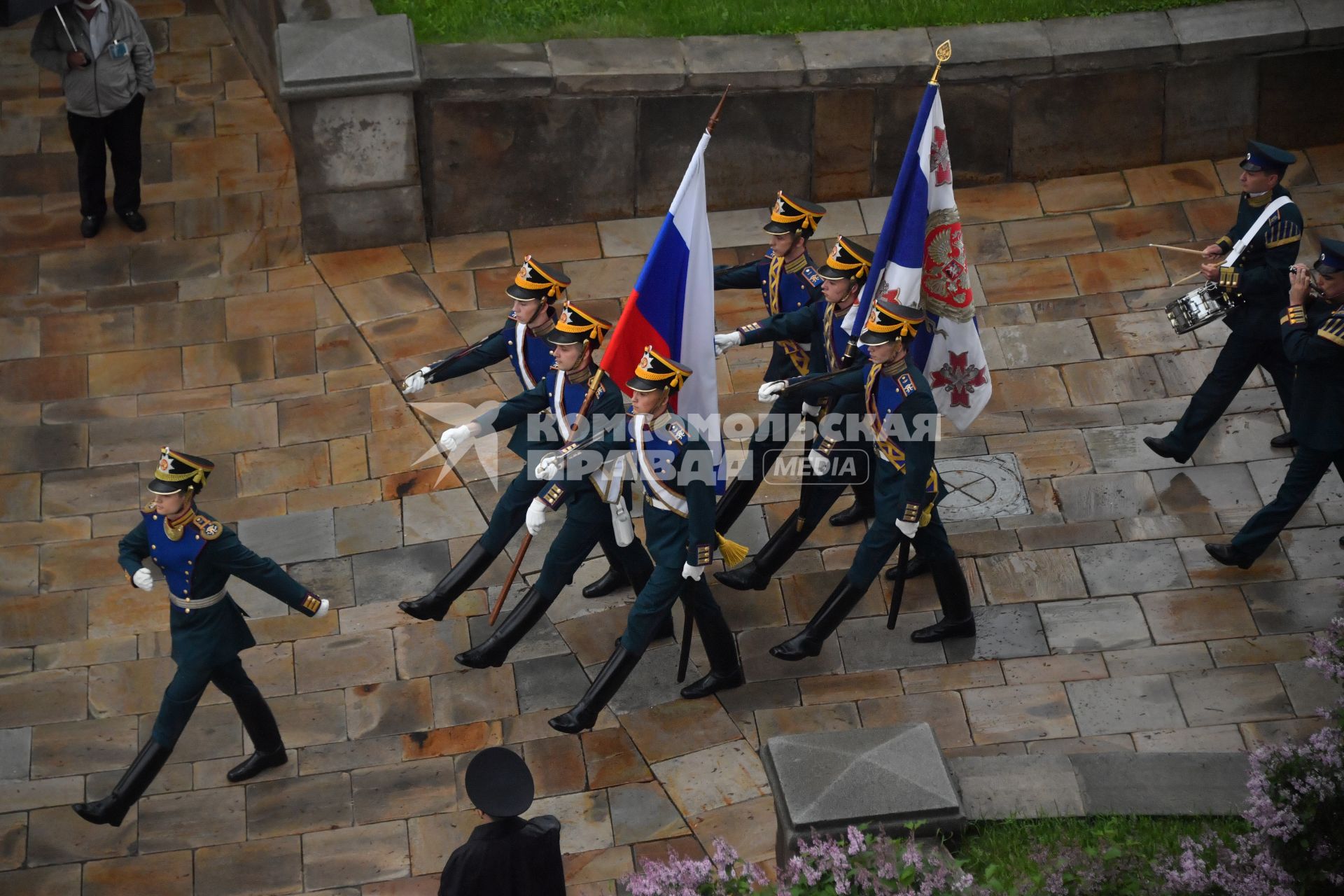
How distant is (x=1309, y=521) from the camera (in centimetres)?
898

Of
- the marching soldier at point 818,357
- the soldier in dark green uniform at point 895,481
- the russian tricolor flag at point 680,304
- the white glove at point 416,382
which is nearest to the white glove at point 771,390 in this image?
the marching soldier at point 818,357

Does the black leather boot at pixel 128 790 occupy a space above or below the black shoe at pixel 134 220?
below

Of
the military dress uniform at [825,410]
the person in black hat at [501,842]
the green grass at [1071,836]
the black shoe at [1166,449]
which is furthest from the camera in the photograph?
the black shoe at [1166,449]

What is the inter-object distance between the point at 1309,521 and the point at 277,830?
19.0ft

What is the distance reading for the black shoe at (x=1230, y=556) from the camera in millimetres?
8617

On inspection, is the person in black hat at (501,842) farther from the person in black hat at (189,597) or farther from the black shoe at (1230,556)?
the black shoe at (1230,556)

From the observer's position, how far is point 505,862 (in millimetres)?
6023

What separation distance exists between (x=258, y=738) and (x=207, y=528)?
1144 mm

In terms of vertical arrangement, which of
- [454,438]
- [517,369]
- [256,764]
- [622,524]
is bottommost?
[256,764]

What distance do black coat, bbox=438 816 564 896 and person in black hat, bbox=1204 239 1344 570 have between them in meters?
4.45

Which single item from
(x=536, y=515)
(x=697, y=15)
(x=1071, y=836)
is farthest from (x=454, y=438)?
(x=697, y=15)

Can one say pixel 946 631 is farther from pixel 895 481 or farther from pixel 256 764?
pixel 256 764

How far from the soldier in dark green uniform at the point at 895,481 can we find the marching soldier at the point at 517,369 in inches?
56.7

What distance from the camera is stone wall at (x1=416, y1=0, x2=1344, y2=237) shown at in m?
10.9
